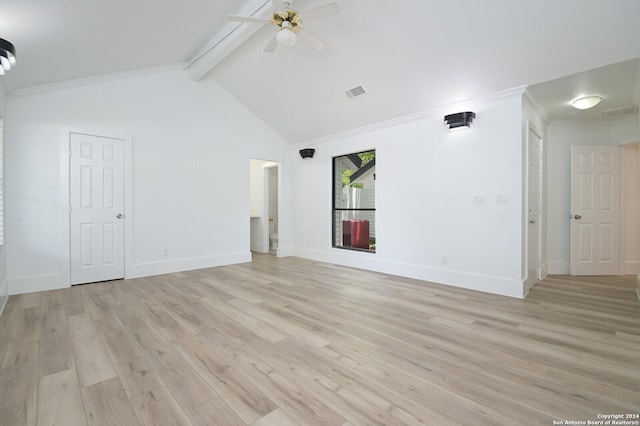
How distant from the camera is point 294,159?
661 cm

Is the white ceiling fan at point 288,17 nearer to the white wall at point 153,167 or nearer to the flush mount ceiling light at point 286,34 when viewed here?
the flush mount ceiling light at point 286,34

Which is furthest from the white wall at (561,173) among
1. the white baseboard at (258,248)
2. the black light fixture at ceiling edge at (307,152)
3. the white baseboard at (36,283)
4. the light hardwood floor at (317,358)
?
the white baseboard at (36,283)

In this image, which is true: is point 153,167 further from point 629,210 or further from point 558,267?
point 629,210

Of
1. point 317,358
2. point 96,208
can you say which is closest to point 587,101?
point 317,358

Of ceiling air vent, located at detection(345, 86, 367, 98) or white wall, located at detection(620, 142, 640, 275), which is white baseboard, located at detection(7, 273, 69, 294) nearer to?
ceiling air vent, located at detection(345, 86, 367, 98)

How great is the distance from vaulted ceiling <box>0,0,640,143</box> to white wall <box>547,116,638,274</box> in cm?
50

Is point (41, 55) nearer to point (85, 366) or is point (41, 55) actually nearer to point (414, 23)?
point (85, 366)

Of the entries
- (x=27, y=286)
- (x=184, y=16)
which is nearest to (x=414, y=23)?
(x=184, y=16)

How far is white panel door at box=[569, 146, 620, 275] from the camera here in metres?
4.68

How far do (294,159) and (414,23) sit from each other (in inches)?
155

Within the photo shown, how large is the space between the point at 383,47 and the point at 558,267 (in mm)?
4555

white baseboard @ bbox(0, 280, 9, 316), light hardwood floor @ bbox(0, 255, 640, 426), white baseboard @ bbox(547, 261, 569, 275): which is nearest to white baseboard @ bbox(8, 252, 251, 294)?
white baseboard @ bbox(0, 280, 9, 316)

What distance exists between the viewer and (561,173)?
4.89 meters

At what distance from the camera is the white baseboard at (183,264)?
4.51 m
